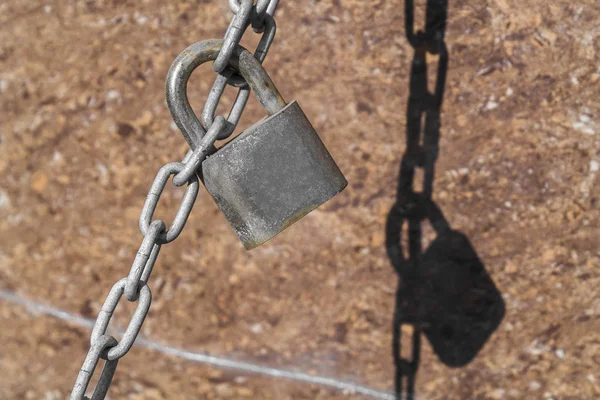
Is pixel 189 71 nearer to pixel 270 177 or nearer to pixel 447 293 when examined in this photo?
pixel 270 177

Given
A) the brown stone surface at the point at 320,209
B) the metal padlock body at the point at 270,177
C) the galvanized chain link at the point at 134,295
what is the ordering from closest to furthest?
the galvanized chain link at the point at 134,295
the metal padlock body at the point at 270,177
the brown stone surface at the point at 320,209

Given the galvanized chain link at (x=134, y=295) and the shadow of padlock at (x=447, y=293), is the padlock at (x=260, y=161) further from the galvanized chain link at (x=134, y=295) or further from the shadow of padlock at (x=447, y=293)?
the shadow of padlock at (x=447, y=293)

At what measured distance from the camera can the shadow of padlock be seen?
183 centimetres

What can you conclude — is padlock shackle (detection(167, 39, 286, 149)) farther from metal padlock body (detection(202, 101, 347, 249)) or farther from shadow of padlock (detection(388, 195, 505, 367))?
shadow of padlock (detection(388, 195, 505, 367))

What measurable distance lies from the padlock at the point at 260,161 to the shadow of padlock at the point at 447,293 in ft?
3.37

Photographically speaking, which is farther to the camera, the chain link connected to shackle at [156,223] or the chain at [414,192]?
the chain at [414,192]

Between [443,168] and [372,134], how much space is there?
25cm

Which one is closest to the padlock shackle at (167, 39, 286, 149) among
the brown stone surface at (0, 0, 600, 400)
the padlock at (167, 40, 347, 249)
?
the padlock at (167, 40, 347, 249)

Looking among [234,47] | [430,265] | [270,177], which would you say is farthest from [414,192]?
[234,47]

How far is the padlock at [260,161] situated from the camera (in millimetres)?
826

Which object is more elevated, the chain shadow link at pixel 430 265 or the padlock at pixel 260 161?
the padlock at pixel 260 161

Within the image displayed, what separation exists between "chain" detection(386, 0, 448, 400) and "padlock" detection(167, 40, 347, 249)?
3.29ft

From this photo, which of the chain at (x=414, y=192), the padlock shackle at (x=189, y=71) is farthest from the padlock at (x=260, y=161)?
the chain at (x=414, y=192)

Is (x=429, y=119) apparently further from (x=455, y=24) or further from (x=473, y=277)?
(x=473, y=277)
